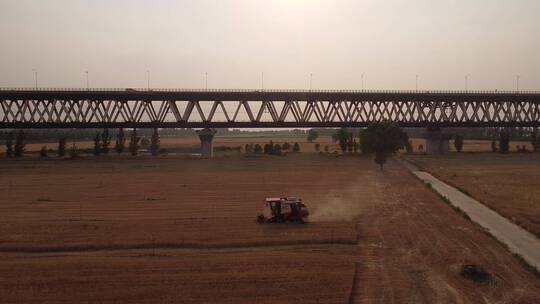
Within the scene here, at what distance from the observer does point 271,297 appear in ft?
55.9

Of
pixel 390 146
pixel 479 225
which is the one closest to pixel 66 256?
pixel 479 225

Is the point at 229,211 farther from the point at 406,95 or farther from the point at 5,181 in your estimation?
the point at 406,95

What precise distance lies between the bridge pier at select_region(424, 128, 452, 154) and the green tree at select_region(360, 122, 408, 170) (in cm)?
3230

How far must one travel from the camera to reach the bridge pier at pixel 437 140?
103 metres

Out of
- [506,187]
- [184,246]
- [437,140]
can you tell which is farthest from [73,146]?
[184,246]

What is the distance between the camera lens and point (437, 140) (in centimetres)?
10356

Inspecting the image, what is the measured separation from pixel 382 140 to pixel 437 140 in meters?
37.3

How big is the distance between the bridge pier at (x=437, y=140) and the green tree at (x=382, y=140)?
3230 centimetres

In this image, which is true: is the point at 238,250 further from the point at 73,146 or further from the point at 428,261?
the point at 73,146

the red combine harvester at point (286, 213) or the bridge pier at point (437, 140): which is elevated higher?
the bridge pier at point (437, 140)

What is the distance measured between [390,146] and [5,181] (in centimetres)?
4686

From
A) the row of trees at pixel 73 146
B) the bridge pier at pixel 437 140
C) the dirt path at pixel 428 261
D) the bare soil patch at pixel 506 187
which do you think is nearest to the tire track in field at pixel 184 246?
the dirt path at pixel 428 261

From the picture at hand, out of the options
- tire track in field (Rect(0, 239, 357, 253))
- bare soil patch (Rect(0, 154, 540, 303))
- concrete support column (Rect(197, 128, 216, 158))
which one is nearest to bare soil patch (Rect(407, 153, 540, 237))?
bare soil patch (Rect(0, 154, 540, 303))

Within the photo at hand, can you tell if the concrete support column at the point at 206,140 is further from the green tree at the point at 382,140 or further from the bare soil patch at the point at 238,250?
the bare soil patch at the point at 238,250
